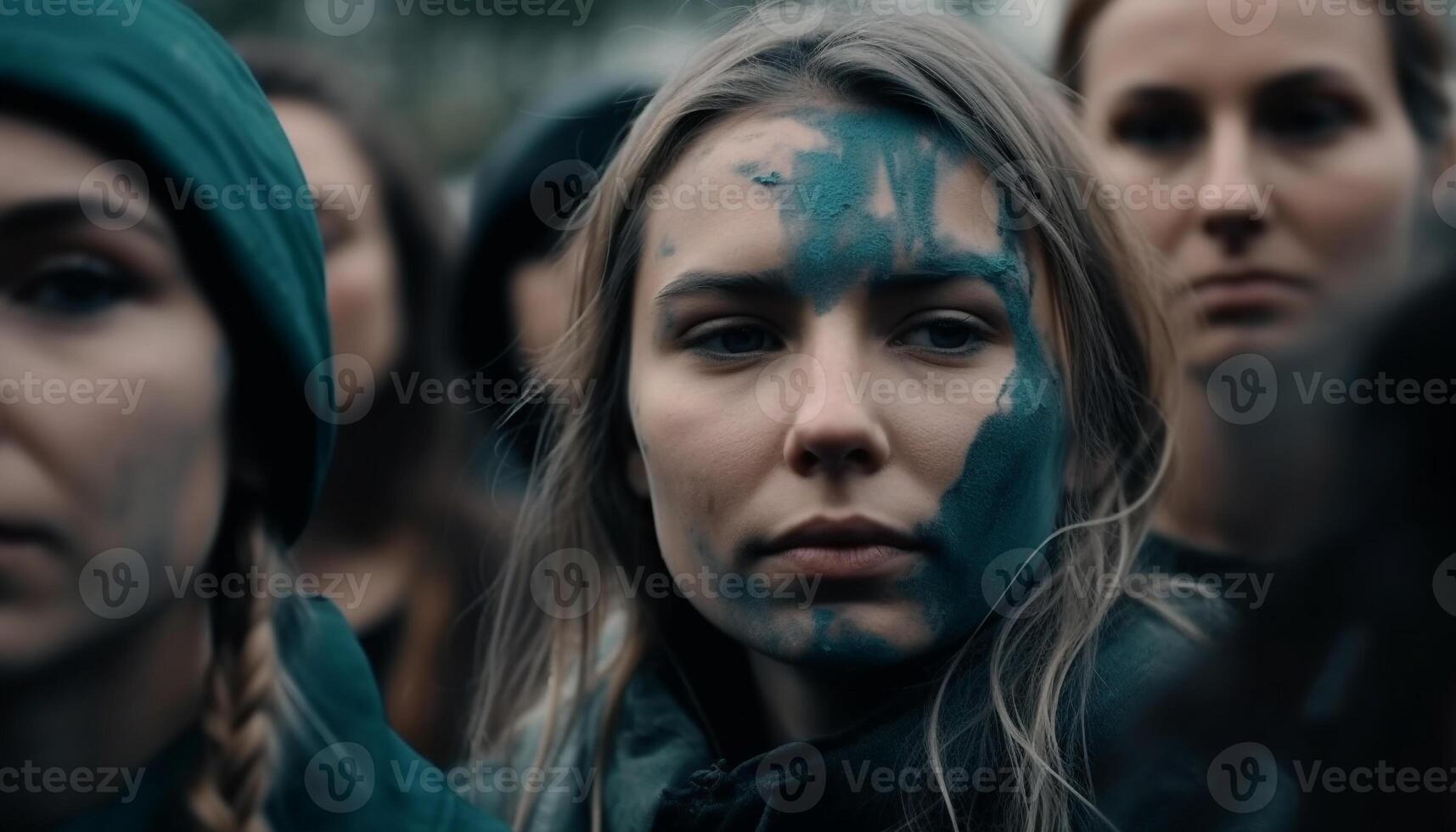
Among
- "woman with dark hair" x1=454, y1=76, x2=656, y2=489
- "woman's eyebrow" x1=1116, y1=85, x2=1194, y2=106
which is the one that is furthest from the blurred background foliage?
"woman's eyebrow" x1=1116, y1=85, x2=1194, y2=106

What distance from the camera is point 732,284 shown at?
2.24 m

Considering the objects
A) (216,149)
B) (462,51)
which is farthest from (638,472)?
(462,51)

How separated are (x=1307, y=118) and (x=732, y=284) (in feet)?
5.42

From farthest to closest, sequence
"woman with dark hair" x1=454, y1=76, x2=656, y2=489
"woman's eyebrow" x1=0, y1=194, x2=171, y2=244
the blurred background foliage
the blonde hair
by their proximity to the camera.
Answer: the blurred background foliage, "woman with dark hair" x1=454, y1=76, x2=656, y2=489, the blonde hair, "woman's eyebrow" x1=0, y1=194, x2=171, y2=244

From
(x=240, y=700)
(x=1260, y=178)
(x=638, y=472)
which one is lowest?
(x=240, y=700)

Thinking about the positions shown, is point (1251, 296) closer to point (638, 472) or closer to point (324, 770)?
point (638, 472)

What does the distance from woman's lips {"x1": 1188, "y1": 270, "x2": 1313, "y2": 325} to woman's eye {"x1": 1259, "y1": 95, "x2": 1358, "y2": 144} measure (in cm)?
32

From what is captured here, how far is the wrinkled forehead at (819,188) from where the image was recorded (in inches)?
86.9

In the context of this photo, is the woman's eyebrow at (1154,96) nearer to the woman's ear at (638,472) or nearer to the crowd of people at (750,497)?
the crowd of people at (750,497)

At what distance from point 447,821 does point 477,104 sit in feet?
32.3

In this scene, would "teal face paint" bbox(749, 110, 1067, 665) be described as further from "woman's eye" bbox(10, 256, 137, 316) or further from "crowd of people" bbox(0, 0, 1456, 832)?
"woman's eye" bbox(10, 256, 137, 316)

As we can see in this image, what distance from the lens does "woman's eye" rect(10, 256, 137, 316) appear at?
1.96 m

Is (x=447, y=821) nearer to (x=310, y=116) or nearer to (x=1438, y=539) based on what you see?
(x=1438, y=539)

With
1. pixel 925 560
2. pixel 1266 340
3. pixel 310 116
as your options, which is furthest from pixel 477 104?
pixel 925 560
